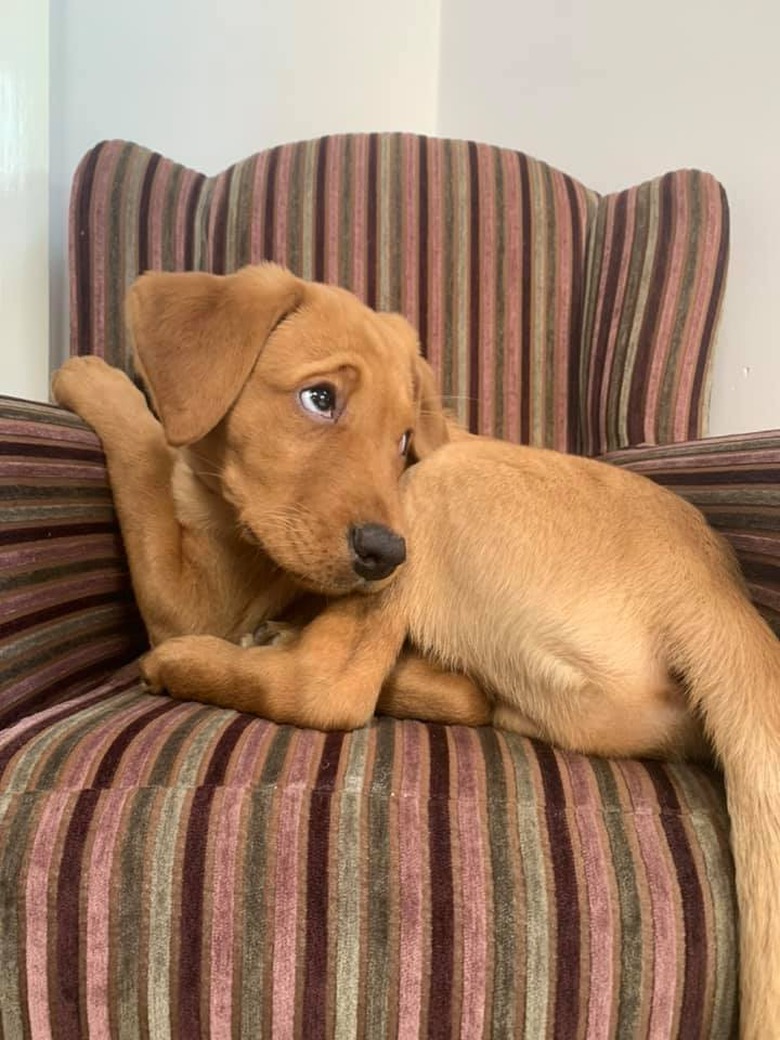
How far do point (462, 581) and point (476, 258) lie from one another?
1144 millimetres

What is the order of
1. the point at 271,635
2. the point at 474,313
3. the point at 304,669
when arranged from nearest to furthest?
the point at 304,669, the point at 271,635, the point at 474,313

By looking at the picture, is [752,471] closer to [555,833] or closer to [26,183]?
[555,833]

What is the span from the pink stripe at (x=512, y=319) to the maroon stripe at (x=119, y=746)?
1.21 meters

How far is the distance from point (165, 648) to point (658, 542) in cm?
77

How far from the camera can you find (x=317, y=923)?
32.5 inches

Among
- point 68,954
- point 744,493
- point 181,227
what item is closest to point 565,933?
point 68,954

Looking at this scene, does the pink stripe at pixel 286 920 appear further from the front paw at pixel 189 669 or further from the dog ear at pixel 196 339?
the dog ear at pixel 196 339

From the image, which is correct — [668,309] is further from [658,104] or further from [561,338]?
[658,104]

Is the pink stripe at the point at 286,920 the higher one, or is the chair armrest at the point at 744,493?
the chair armrest at the point at 744,493

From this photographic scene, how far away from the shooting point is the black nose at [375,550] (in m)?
1.18

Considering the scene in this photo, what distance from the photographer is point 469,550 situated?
1.25 m

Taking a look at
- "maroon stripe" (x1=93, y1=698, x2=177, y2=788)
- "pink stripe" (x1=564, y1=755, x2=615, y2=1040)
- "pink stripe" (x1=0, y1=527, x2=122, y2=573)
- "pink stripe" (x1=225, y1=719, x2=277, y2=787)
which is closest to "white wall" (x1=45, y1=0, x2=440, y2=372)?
"pink stripe" (x1=0, y1=527, x2=122, y2=573)

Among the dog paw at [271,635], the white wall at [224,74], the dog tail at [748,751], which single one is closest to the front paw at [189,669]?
the dog paw at [271,635]

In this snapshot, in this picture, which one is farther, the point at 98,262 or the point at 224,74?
the point at 224,74
